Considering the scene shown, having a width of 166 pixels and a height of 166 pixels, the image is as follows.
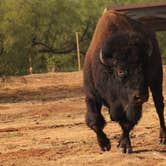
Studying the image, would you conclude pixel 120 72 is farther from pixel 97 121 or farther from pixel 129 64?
pixel 97 121

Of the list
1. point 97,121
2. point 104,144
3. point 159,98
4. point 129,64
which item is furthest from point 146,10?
point 129,64

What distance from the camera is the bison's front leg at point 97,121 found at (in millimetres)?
8227

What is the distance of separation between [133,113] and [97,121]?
80cm

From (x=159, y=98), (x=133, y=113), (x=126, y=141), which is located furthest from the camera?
(x=159, y=98)

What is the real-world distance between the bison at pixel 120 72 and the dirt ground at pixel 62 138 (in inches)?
17.7

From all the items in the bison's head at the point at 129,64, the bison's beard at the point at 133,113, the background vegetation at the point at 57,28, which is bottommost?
the background vegetation at the point at 57,28

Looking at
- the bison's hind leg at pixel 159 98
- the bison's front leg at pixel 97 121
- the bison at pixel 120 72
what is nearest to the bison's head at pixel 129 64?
the bison at pixel 120 72

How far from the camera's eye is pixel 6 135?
10977 mm

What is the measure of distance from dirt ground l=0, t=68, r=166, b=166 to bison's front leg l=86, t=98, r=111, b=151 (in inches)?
6.3

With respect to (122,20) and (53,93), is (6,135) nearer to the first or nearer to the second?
(122,20)

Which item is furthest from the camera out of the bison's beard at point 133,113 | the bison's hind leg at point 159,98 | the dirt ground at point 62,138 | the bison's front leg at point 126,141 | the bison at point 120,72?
the bison's hind leg at point 159,98

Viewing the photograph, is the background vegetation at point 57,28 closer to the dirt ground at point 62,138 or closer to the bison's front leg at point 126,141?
the dirt ground at point 62,138

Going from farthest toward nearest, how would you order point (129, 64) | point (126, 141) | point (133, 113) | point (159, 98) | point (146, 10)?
point (146, 10)
point (159, 98)
point (126, 141)
point (133, 113)
point (129, 64)

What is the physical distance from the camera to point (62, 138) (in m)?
10.1
